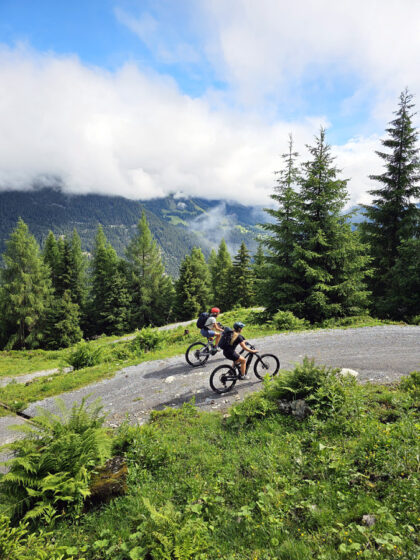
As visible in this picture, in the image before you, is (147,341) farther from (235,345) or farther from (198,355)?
(235,345)

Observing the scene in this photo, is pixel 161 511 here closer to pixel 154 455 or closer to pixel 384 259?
pixel 154 455

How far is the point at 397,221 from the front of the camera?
19.9m

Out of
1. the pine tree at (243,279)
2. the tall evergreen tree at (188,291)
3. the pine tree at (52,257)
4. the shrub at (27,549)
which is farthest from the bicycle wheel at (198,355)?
the pine tree at (52,257)

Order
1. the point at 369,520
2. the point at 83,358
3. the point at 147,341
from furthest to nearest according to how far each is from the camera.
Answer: the point at 147,341 → the point at 83,358 → the point at 369,520

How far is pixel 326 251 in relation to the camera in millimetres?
16859

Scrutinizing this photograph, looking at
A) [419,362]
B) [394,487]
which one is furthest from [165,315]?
[394,487]

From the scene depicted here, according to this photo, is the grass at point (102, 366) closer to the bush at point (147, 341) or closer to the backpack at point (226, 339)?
the bush at point (147, 341)

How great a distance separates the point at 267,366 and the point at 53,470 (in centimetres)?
668

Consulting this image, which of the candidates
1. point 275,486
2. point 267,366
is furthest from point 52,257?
point 275,486

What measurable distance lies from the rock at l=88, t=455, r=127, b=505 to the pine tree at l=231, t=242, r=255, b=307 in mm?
37519

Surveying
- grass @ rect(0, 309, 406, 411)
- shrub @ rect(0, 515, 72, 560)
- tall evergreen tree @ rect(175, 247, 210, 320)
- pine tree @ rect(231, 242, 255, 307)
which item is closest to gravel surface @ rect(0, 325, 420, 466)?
grass @ rect(0, 309, 406, 411)

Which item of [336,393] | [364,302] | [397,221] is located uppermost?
[397,221]

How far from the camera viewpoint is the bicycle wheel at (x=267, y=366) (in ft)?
30.8

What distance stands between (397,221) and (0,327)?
46.9 m
